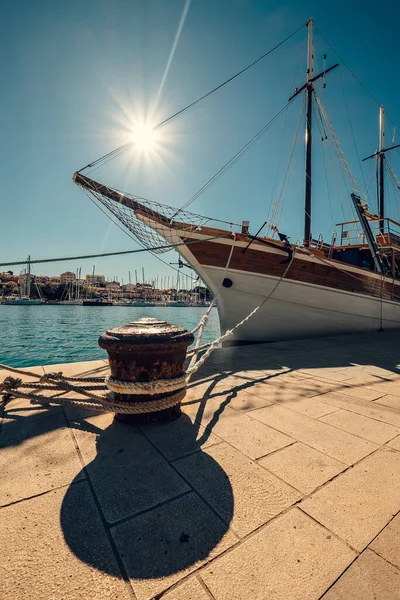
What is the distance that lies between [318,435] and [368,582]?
1.30 metres

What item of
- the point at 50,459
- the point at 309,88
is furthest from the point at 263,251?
the point at 309,88

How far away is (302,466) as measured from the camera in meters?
1.87

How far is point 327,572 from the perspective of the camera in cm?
112

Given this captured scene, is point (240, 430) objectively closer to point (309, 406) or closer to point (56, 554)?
point (309, 406)

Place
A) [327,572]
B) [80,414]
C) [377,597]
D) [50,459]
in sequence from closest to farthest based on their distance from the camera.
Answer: [377,597]
[327,572]
[50,459]
[80,414]

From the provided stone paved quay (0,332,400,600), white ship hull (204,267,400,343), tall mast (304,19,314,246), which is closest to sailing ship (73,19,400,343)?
white ship hull (204,267,400,343)

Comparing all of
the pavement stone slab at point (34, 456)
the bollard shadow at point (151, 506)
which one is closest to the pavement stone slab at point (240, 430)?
the bollard shadow at point (151, 506)

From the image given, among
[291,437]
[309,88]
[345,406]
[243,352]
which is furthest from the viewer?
[309,88]

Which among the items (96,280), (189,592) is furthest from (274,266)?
(96,280)

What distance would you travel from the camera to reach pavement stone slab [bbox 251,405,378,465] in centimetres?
207

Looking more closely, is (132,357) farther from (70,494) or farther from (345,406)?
(345,406)

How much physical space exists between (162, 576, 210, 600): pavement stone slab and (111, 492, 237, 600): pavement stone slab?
32mm

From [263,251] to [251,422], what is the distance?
21.2ft

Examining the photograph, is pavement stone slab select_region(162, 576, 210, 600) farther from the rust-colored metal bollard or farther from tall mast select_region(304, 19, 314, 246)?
tall mast select_region(304, 19, 314, 246)
